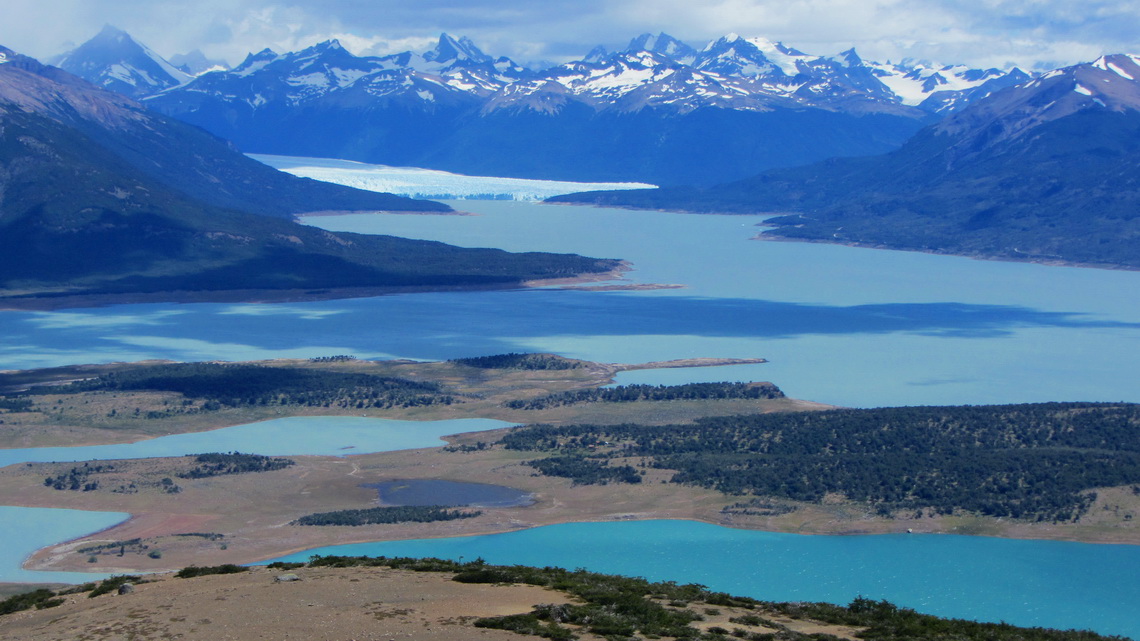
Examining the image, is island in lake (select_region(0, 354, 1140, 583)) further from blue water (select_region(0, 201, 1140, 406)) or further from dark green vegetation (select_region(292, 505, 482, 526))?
blue water (select_region(0, 201, 1140, 406))

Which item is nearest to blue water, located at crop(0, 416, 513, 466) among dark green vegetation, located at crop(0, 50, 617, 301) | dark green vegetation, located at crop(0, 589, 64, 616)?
dark green vegetation, located at crop(0, 589, 64, 616)

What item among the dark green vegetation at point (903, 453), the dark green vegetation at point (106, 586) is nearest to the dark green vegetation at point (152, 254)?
the dark green vegetation at point (903, 453)

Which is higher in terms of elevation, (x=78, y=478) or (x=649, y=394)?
(x=649, y=394)

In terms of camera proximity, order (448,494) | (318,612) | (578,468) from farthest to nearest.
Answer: (578,468) → (448,494) → (318,612)

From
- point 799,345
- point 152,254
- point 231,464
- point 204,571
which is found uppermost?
point 152,254

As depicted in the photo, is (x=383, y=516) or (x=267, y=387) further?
(x=267, y=387)

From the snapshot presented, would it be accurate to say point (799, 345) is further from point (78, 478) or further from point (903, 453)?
point (78, 478)

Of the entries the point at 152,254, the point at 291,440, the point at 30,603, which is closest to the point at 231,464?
the point at 291,440

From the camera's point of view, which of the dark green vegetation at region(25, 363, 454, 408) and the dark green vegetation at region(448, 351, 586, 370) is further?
the dark green vegetation at region(448, 351, 586, 370)
